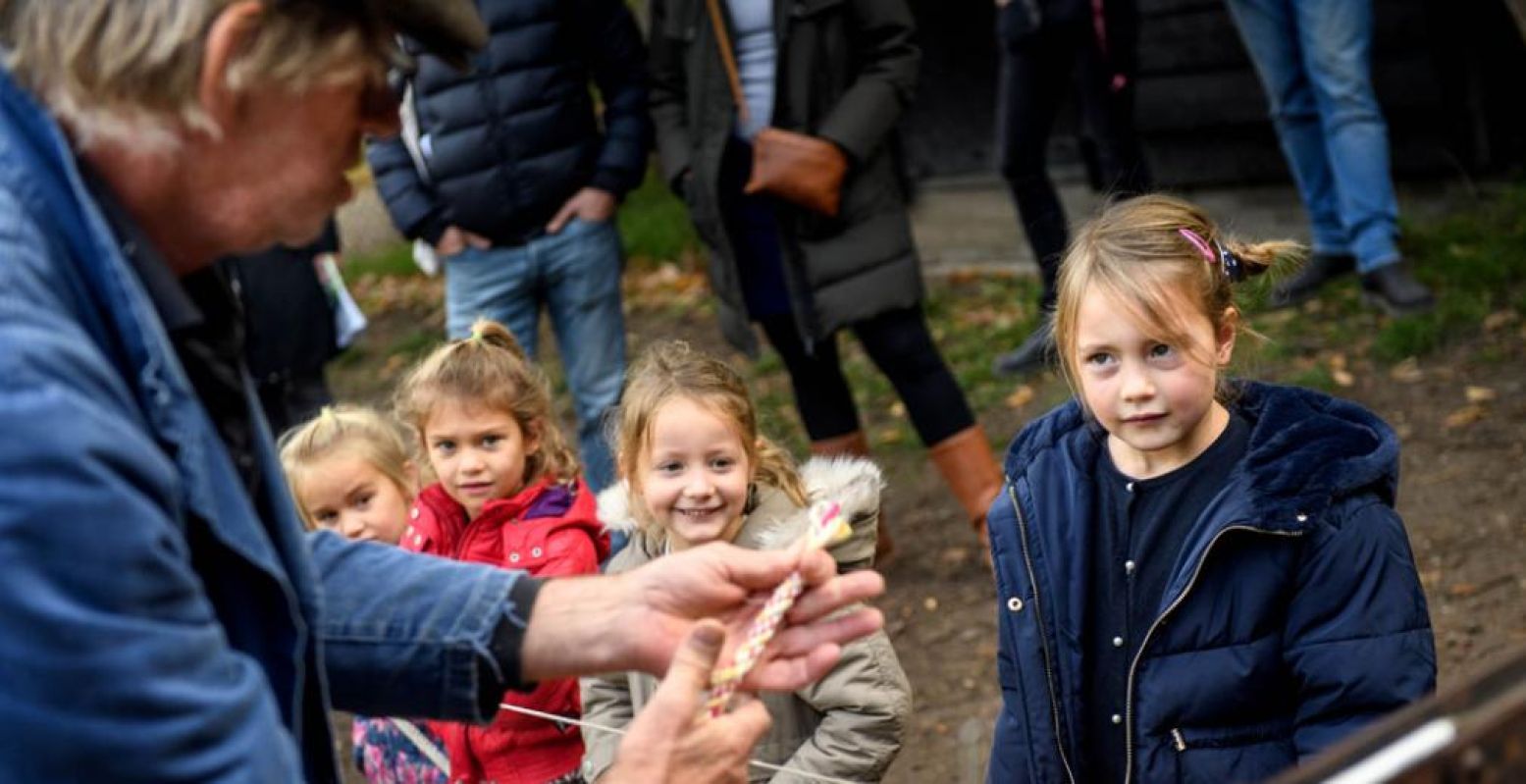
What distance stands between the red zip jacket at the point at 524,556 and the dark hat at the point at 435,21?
1670mm

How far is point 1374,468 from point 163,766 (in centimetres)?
181

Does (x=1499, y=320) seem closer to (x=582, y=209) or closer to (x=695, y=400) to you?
(x=582, y=209)

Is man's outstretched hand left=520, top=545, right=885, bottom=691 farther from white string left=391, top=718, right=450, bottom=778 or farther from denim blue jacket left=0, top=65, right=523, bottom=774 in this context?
white string left=391, top=718, right=450, bottom=778

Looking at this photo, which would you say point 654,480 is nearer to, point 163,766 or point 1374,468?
point 1374,468

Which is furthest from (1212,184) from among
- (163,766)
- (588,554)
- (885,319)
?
(163,766)

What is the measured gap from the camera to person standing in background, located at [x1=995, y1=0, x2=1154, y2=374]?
6.34 m

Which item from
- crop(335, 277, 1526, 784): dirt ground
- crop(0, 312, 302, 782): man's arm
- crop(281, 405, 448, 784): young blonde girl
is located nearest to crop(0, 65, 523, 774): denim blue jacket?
crop(0, 312, 302, 782): man's arm

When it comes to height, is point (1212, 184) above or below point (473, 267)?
below

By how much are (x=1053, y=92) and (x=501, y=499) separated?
126 inches

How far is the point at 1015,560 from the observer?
10.1ft

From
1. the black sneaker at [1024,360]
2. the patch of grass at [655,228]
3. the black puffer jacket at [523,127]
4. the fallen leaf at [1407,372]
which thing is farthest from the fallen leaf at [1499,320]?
the patch of grass at [655,228]

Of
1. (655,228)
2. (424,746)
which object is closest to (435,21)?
(424,746)

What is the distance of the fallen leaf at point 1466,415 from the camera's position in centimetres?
582

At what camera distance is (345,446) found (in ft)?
14.0
